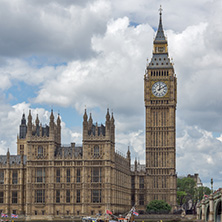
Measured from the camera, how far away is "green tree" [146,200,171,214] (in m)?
189

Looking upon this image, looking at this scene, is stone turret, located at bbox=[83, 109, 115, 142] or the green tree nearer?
stone turret, located at bbox=[83, 109, 115, 142]

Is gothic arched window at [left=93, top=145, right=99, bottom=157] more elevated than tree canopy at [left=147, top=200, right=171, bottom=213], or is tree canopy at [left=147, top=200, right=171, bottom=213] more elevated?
gothic arched window at [left=93, top=145, right=99, bottom=157]

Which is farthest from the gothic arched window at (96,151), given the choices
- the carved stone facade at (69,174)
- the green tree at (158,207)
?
the green tree at (158,207)

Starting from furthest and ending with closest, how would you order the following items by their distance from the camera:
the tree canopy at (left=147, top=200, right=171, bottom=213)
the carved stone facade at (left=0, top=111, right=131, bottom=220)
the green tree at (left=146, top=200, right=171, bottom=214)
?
the tree canopy at (left=147, top=200, right=171, bottom=213) < the green tree at (left=146, top=200, right=171, bottom=214) < the carved stone facade at (left=0, top=111, right=131, bottom=220)

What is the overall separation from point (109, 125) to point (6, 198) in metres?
33.1

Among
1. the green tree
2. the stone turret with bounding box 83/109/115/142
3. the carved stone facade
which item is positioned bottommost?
the green tree

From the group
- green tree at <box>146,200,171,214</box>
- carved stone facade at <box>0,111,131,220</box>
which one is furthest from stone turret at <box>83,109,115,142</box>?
green tree at <box>146,200,171,214</box>

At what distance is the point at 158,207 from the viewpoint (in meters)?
191

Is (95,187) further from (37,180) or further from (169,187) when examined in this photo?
(169,187)

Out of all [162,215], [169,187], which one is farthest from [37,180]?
[169,187]

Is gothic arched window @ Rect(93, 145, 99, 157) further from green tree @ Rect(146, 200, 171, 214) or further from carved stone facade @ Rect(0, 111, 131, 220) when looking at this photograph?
green tree @ Rect(146, 200, 171, 214)

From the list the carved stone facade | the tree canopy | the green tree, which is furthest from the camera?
the tree canopy

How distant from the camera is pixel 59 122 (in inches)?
6914

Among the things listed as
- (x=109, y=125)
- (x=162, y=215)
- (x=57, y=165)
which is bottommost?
(x=162, y=215)
